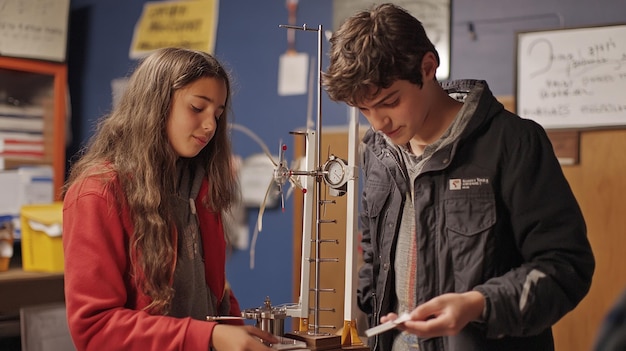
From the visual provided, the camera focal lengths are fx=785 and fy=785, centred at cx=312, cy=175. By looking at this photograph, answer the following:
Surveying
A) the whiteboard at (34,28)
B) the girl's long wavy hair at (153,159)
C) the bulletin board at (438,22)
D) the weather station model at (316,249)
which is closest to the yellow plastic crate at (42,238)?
the whiteboard at (34,28)

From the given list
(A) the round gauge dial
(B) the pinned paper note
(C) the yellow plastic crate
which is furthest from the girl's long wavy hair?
(B) the pinned paper note

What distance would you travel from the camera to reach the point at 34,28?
11.6 ft

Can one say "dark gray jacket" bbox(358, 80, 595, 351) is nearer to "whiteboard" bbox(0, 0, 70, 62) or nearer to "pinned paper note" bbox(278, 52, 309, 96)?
"pinned paper note" bbox(278, 52, 309, 96)

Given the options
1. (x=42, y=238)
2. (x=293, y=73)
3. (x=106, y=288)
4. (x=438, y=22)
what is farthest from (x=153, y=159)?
(x=293, y=73)

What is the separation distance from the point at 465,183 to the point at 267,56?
2413mm

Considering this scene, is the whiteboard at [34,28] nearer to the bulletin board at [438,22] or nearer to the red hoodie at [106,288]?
the bulletin board at [438,22]

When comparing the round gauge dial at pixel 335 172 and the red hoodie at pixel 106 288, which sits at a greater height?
the round gauge dial at pixel 335 172

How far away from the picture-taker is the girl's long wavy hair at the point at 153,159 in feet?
4.81

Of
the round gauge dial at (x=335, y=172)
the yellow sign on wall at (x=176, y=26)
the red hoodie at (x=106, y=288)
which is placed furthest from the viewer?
the yellow sign on wall at (x=176, y=26)

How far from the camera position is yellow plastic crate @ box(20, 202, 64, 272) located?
10.2 feet

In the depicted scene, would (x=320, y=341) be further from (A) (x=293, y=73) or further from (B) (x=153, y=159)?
(A) (x=293, y=73)

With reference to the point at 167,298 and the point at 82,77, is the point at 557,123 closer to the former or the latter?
the point at 167,298

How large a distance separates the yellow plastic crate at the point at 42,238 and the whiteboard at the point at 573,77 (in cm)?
188

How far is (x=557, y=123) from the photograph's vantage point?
297cm
